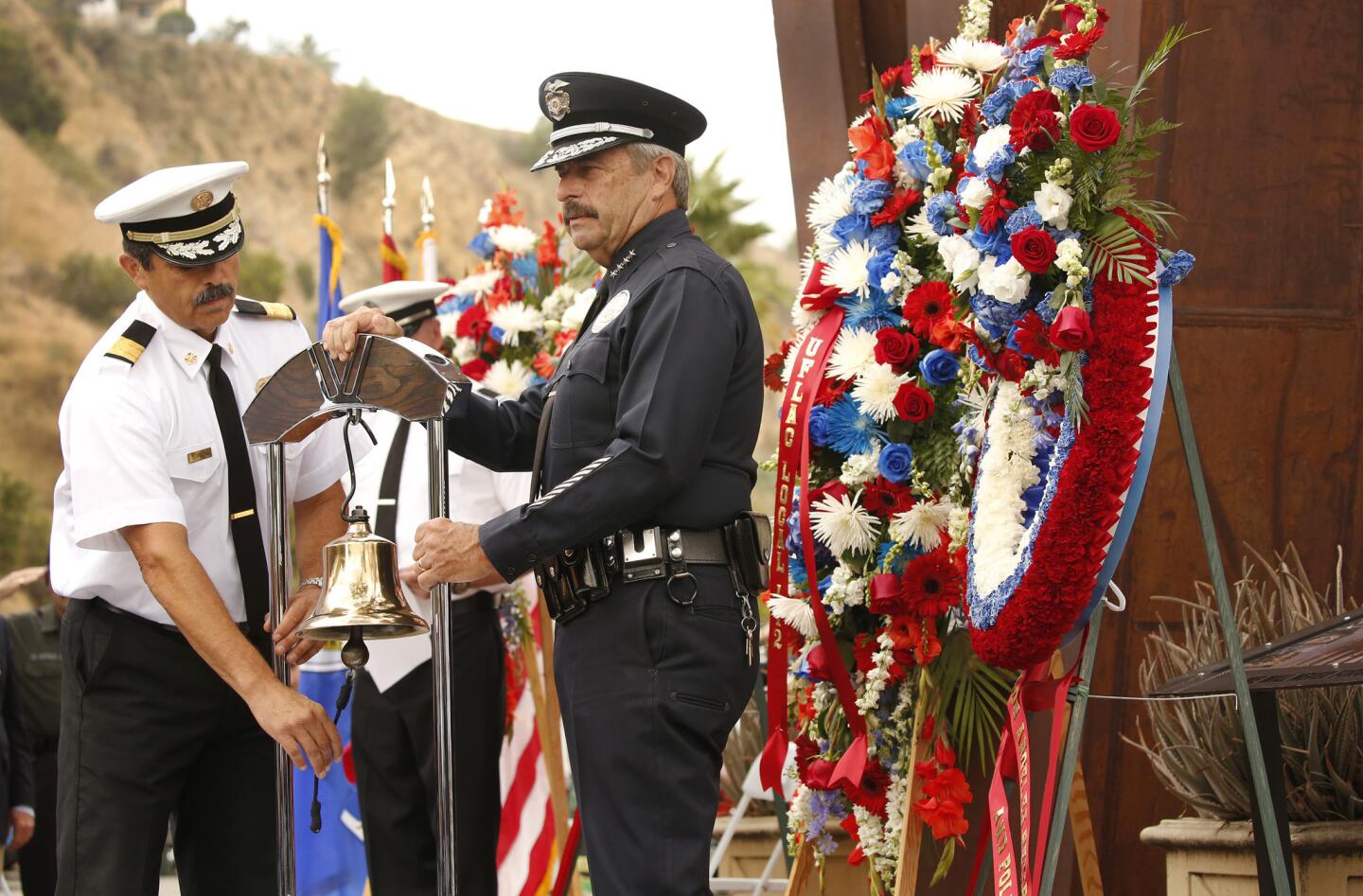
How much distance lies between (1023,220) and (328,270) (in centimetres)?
578

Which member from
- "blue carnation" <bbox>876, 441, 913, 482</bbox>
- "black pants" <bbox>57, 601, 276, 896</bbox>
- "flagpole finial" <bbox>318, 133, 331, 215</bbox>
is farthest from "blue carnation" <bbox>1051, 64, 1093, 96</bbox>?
"flagpole finial" <bbox>318, 133, 331, 215</bbox>

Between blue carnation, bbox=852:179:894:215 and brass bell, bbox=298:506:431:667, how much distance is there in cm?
184

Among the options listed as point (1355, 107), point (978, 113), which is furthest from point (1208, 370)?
point (978, 113)

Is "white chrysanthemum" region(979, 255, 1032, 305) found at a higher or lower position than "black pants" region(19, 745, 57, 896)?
higher

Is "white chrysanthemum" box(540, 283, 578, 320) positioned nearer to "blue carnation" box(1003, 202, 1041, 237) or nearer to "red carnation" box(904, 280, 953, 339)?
"red carnation" box(904, 280, 953, 339)

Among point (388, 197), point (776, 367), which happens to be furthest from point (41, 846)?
point (776, 367)

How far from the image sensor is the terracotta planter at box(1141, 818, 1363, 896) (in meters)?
4.20

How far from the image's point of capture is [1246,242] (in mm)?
5180

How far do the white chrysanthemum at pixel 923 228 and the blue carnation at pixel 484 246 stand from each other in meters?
3.01

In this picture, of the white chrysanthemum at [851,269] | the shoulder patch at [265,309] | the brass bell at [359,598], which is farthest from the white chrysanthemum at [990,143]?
the shoulder patch at [265,309]

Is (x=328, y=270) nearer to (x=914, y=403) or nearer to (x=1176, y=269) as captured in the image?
(x=914, y=403)

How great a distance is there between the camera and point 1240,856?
4.36 metres

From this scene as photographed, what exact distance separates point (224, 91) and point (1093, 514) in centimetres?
5402

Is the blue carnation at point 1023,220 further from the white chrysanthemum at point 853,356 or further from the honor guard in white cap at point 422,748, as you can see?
the honor guard in white cap at point 422,748
